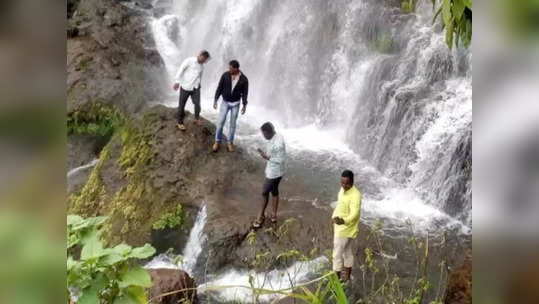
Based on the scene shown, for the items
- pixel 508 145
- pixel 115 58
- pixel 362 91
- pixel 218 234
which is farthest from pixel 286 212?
pixel 508 145

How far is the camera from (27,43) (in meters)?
0.84

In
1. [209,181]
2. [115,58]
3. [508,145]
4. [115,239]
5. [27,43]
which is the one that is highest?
[115,58]

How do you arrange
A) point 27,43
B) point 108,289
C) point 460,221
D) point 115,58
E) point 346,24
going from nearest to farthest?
point 27,43, point 108,289, point 460,221, point 346,24, point 115,58

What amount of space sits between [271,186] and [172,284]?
72 cm

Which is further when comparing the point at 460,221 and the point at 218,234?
the point at 218,234

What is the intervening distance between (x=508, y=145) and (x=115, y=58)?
2.87 meters

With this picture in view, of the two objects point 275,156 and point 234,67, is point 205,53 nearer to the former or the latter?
point 234,67

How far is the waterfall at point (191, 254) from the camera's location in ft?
9.93

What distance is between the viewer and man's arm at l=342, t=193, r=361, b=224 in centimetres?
288

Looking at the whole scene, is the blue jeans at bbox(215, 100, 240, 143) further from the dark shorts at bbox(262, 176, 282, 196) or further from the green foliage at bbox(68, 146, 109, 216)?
the green foliage at bbox(68, 146, 109, 216)

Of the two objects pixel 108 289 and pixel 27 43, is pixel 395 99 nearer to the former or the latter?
pixel 108 289

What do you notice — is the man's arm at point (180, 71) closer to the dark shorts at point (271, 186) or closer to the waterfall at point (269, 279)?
the dark shorts at point (271, 186)

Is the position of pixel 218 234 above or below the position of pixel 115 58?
below

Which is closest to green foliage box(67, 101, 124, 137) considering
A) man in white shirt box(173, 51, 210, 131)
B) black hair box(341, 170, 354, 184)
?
man in white shirt box(173, 51, 210, 131)
